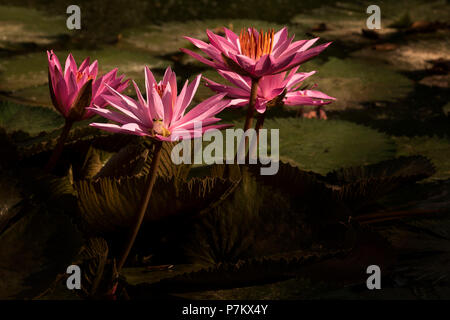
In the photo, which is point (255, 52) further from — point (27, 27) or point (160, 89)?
point (27, 27)

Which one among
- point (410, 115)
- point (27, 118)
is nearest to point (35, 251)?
point (27, 118)

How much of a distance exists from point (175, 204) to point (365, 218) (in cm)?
34

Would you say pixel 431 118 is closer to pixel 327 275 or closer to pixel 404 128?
pixel 404 128

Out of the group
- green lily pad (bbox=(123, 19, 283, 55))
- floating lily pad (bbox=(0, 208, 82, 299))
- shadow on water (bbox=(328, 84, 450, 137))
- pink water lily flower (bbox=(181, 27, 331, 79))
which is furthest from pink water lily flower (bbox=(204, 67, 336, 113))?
green lily pad (bbox=(123, 19, 283, 55))

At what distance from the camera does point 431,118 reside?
129 cm

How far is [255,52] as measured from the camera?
0.66 meters

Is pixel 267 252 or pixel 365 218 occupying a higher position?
pixel 365 218

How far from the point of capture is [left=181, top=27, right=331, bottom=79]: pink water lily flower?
2.03 feet

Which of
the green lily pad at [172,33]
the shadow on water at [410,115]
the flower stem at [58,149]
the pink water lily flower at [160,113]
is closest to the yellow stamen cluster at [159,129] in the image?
the pink water lily flower at [160,113]

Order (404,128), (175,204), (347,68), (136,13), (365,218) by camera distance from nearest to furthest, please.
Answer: (175,204) → (365,218) → (404,128) → (347,68) → (136,13)

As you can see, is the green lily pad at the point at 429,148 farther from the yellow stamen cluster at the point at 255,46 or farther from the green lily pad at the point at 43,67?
the green lily pad at the point at 43,67

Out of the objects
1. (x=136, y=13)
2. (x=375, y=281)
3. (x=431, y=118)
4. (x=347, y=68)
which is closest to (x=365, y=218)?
(x=375, y=281)

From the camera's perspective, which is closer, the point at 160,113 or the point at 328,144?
the point at 160,113

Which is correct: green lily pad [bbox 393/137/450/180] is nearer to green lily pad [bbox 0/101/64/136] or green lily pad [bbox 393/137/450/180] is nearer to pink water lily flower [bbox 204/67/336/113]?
pink water lily flower [bbox 204/67/336/113]
